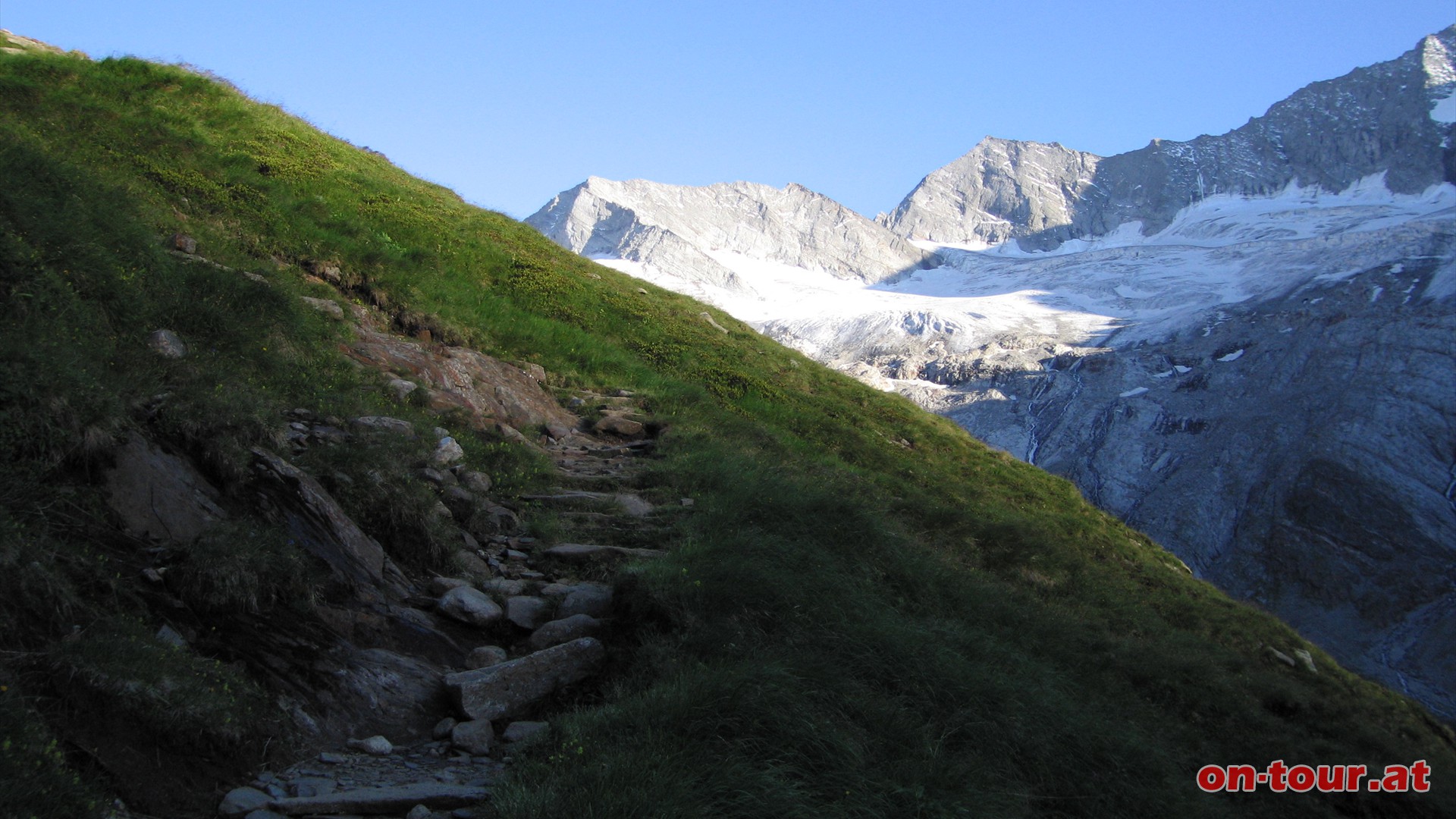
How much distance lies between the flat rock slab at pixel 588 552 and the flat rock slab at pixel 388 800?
10.5ft

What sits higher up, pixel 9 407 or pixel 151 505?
pixel 9 407

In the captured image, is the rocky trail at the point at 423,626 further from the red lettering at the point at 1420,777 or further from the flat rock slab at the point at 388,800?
the red lettering at the point at 1420,777

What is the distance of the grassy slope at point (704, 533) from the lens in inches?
188

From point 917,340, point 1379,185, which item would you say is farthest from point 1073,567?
point 1379,185

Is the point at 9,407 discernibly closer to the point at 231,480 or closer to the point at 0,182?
the point at 231,480

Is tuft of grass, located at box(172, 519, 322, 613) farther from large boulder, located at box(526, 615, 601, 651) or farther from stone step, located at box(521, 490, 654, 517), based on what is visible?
stone step, located at box(521, 490, 654, 517)

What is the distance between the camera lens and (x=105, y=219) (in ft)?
27.0

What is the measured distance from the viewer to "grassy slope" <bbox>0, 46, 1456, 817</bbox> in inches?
188

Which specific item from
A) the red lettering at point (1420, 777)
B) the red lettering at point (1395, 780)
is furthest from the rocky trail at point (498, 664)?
the red lettering at point (1420, 777)

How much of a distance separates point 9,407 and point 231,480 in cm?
130

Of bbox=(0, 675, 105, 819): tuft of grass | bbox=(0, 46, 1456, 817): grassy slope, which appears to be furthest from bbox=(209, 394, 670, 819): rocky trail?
bbox=(0, 675, 105, 819): tuft of grass

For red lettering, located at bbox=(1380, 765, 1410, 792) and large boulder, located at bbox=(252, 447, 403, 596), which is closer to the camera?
large boulder, located at bbox=(252, 447, 403, 596)

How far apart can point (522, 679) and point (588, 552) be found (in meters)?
2.13

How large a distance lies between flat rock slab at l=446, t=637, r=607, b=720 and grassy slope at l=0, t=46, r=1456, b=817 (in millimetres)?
343
